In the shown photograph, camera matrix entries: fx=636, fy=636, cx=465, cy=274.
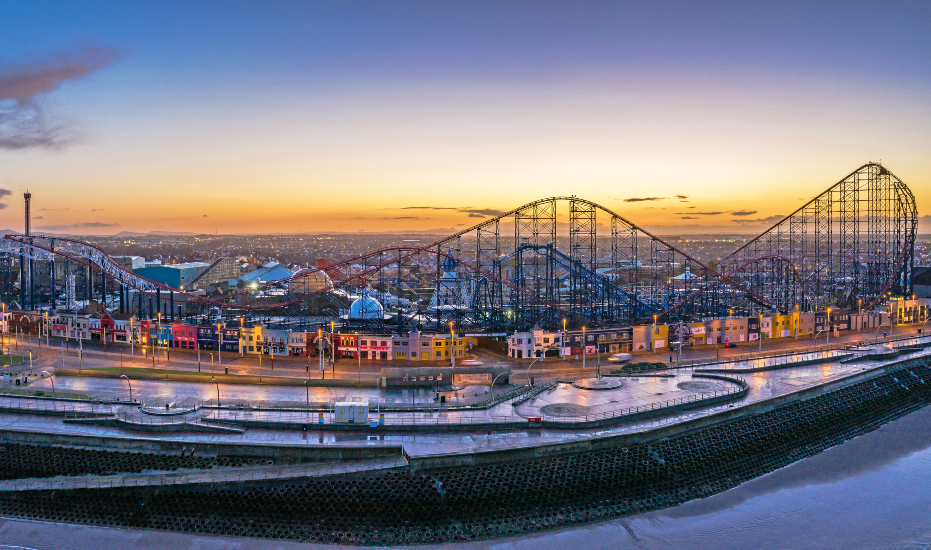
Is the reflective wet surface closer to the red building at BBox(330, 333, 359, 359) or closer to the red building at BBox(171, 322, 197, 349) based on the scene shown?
the red building at BBox(330, 333, 359, 359)

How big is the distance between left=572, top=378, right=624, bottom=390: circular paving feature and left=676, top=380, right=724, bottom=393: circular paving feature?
3526 mm

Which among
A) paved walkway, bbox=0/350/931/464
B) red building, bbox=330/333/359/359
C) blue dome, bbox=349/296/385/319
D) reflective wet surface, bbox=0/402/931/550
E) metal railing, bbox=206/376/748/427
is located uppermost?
blue dome, bbox=349/296/385/319

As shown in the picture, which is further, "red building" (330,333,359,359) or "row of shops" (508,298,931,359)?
"row of shops" (508,298,931,359)

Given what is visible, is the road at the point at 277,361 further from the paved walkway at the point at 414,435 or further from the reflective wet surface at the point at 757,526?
the reflective wet surface at the point at 757,526

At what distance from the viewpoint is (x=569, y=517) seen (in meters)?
24.0

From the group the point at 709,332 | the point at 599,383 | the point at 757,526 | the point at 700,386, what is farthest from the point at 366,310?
the point at 757,526

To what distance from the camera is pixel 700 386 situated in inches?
1465

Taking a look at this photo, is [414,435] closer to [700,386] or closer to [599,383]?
[599,383]

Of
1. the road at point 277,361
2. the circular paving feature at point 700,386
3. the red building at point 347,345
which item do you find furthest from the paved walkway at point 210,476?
the red building at point 347,345

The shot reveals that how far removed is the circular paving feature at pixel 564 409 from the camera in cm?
3083

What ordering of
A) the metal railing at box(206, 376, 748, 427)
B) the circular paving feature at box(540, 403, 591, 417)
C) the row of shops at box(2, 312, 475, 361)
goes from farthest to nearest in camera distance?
the row of shops at box(2, 312, 475, 361), the circular paving feature at box(540, 403, 591, 417), the metal railing at box(206, 376, 748, 427)

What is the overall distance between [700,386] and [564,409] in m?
10.5

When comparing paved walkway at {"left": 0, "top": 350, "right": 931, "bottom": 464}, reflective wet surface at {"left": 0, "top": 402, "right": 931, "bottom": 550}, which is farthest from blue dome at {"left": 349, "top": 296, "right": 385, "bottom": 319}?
reflective wet surface at {"left": 0, "top": 402, "right": 931, "bottom": 550}

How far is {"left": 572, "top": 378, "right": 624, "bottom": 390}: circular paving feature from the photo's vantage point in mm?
36406
